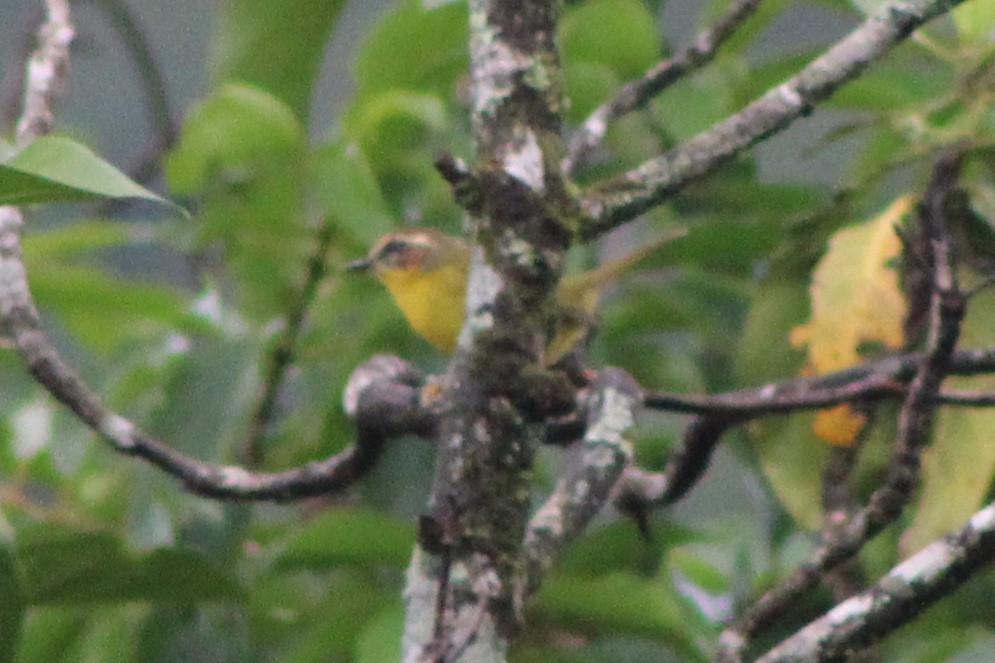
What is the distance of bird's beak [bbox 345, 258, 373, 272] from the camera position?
1357 millimetres

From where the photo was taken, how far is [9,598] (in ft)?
2.76

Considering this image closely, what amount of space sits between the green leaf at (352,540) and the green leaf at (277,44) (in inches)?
20.1

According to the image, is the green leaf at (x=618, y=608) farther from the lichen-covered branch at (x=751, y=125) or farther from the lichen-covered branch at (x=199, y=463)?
the lichen-covered branch at (x=751, y=125)

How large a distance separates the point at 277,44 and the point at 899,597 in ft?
3.00

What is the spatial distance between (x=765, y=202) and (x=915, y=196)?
302 mm

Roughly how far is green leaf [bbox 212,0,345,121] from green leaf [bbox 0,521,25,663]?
65 cm

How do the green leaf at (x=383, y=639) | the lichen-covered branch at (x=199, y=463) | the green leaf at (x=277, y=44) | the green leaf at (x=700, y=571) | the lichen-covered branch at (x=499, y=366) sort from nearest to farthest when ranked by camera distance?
the lichen-covered branch at (x=499, y=366) → the lichen-covered branch at (x=199, y=463) → the green leaf at (x=383, y=639) → the green leaf at (x=277, y=44) → the green leaf at (x=700, y=571)

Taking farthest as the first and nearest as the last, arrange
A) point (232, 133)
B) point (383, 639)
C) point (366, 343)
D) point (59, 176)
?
point (366, 343) → point (232, 133) → point (383, 639) → point (59, 176)

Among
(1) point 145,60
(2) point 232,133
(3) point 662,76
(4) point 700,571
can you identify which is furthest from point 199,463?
(1) point 145,60

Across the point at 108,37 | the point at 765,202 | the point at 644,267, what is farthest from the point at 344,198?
the point at 108,37

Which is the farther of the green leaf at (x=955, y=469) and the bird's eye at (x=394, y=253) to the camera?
the bird's eye at (x=394, y=253)

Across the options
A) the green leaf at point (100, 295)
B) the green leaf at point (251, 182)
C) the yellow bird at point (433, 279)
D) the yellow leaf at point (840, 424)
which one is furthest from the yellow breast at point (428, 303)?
the yellow leaf at point (840, 424)

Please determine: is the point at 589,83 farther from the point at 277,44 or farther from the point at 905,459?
the point at 905,459

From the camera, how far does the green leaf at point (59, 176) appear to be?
0.61 metres
